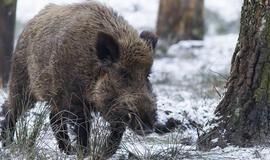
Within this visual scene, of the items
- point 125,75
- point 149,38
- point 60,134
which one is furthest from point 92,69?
point 60,134

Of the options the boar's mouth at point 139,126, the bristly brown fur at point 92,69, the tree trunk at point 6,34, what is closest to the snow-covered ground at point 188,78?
the boar's mouth at point 139,126

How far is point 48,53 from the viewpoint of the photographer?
539cm

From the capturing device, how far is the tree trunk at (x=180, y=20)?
52.8 feet

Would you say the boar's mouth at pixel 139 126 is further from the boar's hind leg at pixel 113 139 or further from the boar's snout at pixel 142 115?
the boar's hind leg at pixel 113 139

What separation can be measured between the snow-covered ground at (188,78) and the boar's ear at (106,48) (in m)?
0.61

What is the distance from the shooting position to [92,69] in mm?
4883

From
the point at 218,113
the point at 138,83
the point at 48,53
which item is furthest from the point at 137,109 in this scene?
the point at 48,53

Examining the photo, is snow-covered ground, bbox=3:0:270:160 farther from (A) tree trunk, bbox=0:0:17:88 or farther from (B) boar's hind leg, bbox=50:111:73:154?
(A) tree trunk, bbox=0:0:17:88

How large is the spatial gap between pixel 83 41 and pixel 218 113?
1597 mm

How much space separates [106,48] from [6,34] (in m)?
5.10

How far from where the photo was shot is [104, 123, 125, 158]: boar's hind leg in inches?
168

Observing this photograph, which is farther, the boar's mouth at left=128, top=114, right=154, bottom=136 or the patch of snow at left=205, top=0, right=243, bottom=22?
the patch of snow at left=205, top=0, right=243, bottom=22

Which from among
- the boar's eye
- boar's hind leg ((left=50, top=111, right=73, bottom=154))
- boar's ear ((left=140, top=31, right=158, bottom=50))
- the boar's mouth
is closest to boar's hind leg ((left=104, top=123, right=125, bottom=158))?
the boar's mouth

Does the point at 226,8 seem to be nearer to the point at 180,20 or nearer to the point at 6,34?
the point at 180,20
